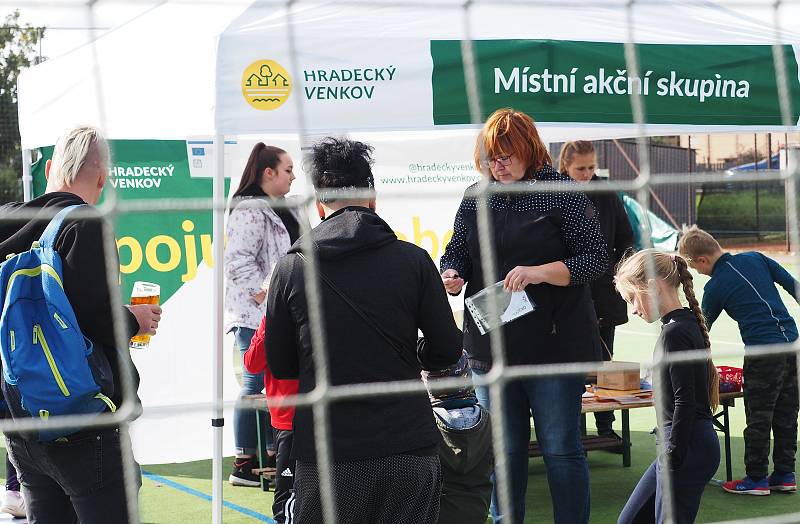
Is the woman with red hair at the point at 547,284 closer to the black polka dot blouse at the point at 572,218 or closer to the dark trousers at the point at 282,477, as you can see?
the black polka dot blouse at the point at 572,218

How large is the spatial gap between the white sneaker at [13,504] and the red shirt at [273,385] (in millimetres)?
1103

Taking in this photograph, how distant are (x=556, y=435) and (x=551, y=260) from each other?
1.48ft

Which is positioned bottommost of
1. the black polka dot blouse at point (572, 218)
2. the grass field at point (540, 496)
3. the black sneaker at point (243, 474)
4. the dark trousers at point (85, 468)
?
the grass field at point (540, 496)

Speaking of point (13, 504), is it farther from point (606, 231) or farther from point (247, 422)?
point (606, 231)

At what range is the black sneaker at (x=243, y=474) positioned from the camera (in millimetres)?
4141

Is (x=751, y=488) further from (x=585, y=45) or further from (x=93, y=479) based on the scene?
(x=93, y=479)

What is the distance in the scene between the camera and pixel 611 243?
4043 mm

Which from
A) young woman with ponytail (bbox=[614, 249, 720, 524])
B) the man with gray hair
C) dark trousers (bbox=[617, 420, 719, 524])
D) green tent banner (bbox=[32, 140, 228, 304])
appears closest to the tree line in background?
the man with gray hair

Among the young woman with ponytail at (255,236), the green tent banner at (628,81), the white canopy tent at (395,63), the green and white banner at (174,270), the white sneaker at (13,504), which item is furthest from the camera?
the green and white banner at (174,270)

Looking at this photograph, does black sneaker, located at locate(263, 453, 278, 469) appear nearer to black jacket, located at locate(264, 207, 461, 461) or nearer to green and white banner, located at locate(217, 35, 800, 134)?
green and white banner, located at locate(217, 35, 800, 134)

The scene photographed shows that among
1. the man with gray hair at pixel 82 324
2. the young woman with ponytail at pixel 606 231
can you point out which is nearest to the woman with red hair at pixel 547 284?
the man with gray hair at pixel 82 324

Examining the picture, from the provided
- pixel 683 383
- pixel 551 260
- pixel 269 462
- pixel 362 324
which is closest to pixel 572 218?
pixel 551 260

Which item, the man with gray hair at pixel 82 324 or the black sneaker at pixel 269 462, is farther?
the black sneaker at pixel 269 462

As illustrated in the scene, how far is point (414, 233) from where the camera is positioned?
5156 mm
